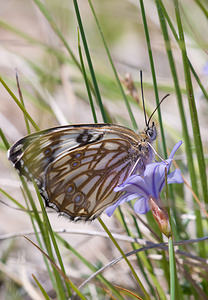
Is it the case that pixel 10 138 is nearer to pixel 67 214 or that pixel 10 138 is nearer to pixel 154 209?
pixel 67 214

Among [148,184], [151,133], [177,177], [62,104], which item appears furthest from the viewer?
[62,104]

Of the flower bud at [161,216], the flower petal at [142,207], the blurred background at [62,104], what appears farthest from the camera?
the blurred background at [62,104]

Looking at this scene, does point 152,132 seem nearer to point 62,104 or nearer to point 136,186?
point 136,186

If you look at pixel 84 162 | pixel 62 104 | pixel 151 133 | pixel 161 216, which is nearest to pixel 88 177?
pixel 84 162

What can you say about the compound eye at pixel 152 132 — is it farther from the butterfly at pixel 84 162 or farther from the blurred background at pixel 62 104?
the blurred background at pixel 62 104

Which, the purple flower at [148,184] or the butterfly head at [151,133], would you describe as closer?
the purple flower at [148,184]

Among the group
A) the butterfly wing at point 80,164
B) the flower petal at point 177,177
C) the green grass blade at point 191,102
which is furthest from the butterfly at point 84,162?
the flower petal at point 177,177

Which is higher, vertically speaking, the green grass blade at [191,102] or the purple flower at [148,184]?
the green grass blade at [191,102]
